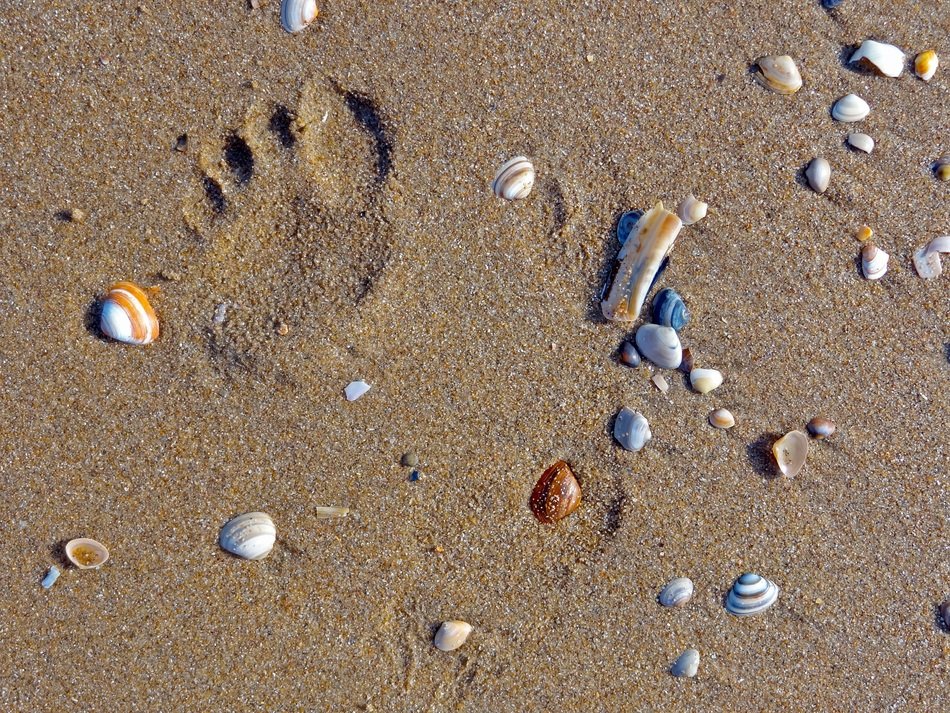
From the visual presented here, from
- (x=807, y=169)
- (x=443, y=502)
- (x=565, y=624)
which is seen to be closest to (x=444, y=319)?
(x=443, y=502)

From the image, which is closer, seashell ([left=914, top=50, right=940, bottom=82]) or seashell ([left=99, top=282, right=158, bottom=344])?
seashell ([left=99, top=282, right=158, bottom=344])

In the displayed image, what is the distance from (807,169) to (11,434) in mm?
2349

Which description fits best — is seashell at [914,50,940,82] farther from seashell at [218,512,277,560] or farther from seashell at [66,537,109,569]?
seashell at [66,537,109,569]

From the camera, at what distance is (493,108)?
6.02 feet

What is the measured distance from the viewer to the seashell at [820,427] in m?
1.87

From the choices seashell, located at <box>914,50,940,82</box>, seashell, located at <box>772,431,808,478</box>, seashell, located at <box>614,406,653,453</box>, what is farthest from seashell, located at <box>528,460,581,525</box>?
seashell, located at <box>914,50,940,82</box>

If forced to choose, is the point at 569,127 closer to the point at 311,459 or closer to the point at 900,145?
the point at 900,145

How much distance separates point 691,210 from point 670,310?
11.3 inches

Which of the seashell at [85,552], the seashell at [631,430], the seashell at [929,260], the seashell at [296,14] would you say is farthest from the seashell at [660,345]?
the seashell at [85,552]

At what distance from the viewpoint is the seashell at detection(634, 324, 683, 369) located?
5.98 ft

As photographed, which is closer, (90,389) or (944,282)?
(90,389)

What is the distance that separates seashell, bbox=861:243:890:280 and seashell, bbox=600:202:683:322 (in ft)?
1.79

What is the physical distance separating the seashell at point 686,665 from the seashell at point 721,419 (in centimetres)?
65

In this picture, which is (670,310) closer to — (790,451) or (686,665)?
(790,451)
